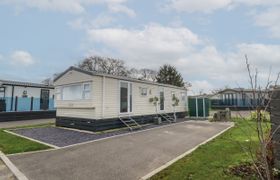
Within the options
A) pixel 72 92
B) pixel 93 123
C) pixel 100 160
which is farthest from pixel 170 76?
pixel 100 160

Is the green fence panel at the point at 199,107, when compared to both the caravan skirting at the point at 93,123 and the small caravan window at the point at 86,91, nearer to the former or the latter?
the caravan skirting at the point at 93,123

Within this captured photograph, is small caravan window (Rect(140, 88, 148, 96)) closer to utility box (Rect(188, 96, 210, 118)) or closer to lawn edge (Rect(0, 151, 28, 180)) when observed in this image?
utility box (Rect(188, 96, 210, 118))

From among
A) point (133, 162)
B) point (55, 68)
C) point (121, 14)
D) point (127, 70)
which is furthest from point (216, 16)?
point (55, 68)

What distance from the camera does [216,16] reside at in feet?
32.2

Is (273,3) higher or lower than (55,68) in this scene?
lower

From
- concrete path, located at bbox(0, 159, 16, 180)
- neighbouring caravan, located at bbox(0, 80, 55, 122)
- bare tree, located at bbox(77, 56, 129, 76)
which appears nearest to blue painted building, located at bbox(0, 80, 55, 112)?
neighbouring caravan, located at bbox(0, 80, 55, 122)

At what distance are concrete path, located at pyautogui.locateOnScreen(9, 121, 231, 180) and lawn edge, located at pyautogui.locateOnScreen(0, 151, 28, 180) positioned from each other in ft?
0.29

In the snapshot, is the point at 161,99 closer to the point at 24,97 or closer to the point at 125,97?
the point at 125,97

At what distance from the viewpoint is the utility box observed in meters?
18.6

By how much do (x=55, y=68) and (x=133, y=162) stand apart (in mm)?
35817

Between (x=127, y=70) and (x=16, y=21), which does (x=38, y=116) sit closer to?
(x=16, y=21)

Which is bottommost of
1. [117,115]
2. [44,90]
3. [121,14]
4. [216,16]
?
[117,115]

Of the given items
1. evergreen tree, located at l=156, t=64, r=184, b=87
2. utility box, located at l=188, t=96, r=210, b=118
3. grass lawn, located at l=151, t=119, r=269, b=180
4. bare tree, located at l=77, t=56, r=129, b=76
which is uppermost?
bare tree, located at l=77, t=56, r=129, b=76

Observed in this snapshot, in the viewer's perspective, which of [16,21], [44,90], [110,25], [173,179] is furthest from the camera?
[44,90]
